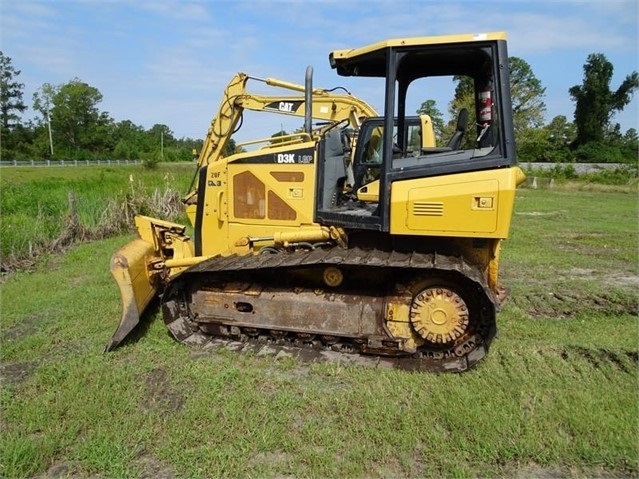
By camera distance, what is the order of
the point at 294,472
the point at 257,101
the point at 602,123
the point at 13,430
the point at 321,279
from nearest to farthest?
the point at 294,472
the point at 13,430
the point at 321,279
the point at 257,101
the point at 602,123

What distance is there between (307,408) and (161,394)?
1.19 m

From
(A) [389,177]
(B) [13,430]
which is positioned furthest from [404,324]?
(B) [13,430]

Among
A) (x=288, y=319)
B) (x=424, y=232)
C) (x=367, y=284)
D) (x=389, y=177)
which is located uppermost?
(x=389, y=177)

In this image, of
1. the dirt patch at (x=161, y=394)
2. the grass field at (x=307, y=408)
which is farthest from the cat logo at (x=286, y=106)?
the dirt patch at (x=161, y=394)

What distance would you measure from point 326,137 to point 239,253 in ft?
5.06

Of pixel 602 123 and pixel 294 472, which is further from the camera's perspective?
pixel 602 123

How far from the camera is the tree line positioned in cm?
4566

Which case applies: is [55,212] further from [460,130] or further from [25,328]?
[460,130]

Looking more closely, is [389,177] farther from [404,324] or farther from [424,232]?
[404,324]

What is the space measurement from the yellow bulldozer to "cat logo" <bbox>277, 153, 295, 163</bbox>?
11mm

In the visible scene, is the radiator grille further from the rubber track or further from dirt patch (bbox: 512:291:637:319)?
dirt patch (bbox: 512:291:637:319)

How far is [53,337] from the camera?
501 cm

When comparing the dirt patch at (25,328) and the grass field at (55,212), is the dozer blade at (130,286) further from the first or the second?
the grass field at (55,212)

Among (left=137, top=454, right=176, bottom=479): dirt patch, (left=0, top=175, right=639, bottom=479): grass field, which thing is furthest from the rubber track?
(left=137, top=454, right=176, bottom=479): dirt patch
